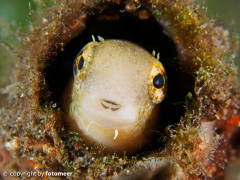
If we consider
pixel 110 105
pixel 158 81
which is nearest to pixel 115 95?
pixel 110 105

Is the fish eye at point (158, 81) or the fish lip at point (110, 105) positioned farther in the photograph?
the fish eye at point (158, 81)

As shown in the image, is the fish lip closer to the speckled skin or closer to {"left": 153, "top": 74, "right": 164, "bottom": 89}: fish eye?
the speckled skin

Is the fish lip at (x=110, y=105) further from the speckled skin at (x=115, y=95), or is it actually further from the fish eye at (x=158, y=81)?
the fish eye at (x=158, y=81)

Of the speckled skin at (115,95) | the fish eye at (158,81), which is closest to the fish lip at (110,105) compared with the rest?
the speckled skin at (115,95)

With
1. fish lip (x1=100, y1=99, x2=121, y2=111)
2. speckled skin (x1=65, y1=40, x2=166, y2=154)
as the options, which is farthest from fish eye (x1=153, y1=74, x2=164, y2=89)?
fish lip (x1=100, y1=99, x2=121, y2=111)

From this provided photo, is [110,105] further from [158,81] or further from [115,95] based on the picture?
[158,81]

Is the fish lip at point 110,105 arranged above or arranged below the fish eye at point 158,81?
below
